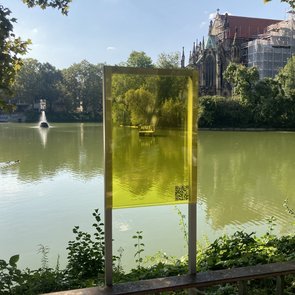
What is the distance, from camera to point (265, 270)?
7.11ft

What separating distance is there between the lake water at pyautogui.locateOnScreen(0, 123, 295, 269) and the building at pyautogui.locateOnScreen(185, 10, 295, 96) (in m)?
27.7

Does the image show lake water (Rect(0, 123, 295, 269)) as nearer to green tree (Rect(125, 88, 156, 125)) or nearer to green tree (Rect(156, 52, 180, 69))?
green tree (Rect(125, 88, 156, 125))

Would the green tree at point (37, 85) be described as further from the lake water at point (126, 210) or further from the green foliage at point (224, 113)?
the lake water at point (126, 210)

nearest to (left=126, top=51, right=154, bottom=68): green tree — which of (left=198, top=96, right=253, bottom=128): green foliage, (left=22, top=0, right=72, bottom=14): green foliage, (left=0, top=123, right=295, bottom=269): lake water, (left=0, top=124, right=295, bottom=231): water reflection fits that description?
(left=198, top=96, right=253, bottom=128): green foliage

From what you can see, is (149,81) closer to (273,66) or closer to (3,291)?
(3,291)

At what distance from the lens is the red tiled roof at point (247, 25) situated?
165 feet

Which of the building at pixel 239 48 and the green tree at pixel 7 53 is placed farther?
the building at pixel 239 48

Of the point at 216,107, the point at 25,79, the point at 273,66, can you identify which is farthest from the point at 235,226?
the point at 25,79

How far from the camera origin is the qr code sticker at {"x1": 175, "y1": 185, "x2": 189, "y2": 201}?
221 cm

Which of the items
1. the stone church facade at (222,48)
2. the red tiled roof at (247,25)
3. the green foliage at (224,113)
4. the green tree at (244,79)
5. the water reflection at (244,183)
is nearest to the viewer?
the water reflection at (244,183)

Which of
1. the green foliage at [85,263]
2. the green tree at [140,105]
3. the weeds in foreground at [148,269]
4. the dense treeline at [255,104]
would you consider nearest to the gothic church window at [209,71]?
the dense treeline at [255,104]

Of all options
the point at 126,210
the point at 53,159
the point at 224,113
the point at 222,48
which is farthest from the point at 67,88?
the point at 126,210

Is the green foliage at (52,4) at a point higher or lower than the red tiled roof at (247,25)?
lower

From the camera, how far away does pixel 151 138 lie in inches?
89.2
